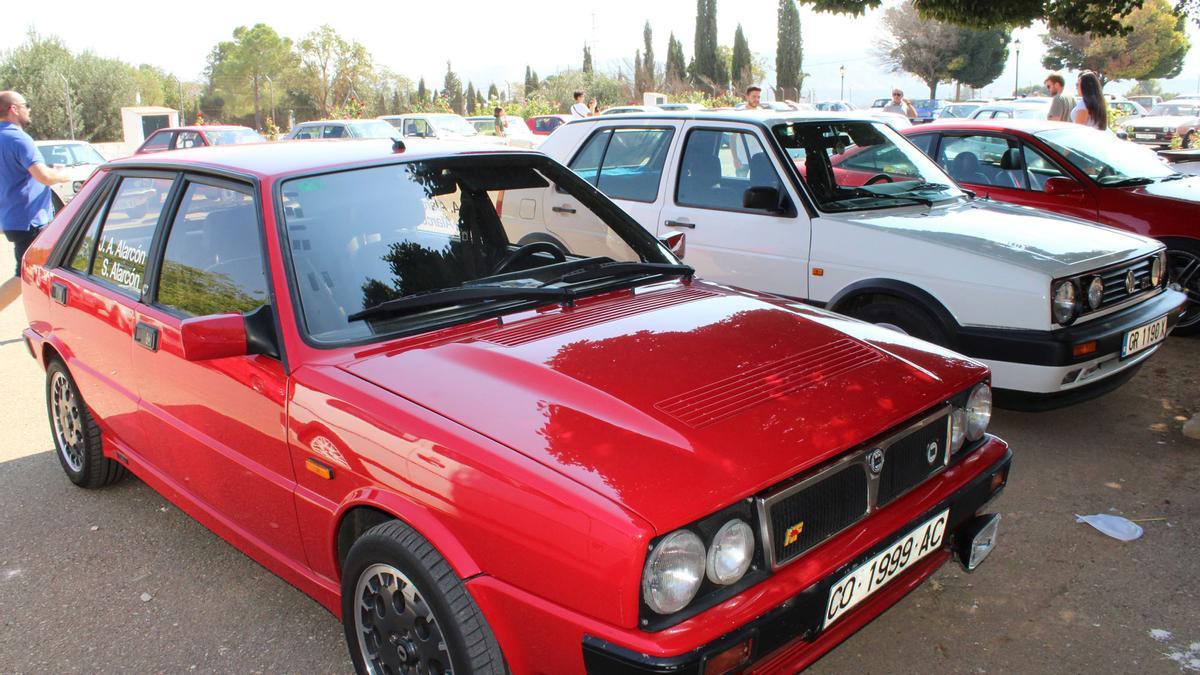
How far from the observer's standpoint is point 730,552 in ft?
6.55

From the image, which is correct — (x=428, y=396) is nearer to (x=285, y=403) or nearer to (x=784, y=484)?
(x=285, y=403)

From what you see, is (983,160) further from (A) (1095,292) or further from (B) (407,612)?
(B) (407,612)

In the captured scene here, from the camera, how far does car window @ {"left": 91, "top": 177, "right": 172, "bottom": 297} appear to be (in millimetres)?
3370

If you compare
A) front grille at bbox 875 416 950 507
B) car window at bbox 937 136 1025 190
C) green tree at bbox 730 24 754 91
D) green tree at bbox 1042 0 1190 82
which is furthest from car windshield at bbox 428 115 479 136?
green tree at bbox 730 24 754 91

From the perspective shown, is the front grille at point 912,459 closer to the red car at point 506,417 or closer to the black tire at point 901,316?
the red car at point 506,417

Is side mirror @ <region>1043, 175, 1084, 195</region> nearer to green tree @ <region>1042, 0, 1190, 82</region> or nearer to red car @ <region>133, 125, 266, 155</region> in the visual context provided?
red car @ <region>133, 125, 266, 155</region>

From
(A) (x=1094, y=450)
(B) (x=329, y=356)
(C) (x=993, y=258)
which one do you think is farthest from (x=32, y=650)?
(A) (x=1094, y=450)

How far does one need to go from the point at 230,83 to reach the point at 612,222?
72.2 meters

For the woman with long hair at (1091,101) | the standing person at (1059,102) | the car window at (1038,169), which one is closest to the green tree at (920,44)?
the standing person at (1059,102)

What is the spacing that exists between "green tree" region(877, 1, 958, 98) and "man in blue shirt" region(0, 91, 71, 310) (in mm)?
52258

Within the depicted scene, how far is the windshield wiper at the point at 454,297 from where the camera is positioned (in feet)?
8.87

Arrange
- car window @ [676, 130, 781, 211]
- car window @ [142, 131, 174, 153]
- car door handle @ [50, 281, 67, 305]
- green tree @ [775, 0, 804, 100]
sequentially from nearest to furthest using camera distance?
car door handle @ [50, 281, 67, 305]
car window @ [676, 130, 781, 211]
car window @ [142, 131, 174, 153]
green tree @ [775, 0, 804, 100]

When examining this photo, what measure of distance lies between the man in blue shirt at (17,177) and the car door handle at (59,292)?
3.32 m

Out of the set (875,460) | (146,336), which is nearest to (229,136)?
(146,336)
